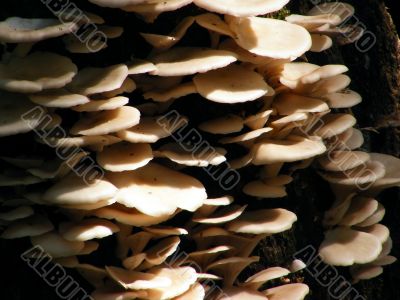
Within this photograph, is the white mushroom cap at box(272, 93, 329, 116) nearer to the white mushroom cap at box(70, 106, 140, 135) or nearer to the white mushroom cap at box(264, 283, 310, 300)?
the white mushroom cap at box(70, 106, 140, 135)

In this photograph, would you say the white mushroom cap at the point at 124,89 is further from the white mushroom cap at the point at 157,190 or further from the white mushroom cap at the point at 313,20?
the white mushroom cap at the point at 313,20

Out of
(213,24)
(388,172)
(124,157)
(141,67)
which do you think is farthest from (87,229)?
(388,172)

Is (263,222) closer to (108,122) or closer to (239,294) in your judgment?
(239,294)

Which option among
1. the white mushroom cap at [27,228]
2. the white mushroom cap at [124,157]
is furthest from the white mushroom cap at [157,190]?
the white mushroom cap at [27,228]

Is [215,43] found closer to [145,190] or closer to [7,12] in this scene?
[145,190]

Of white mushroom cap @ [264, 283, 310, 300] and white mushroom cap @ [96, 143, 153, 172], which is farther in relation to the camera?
white mushroom cap @ [264, 283, 310, 300]

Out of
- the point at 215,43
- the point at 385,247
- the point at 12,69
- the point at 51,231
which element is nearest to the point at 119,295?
the point at 51,231

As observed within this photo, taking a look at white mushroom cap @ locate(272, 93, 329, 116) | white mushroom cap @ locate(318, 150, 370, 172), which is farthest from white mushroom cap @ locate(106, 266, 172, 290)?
white mushroom cap @ locate(318, 150, 370, 172)
